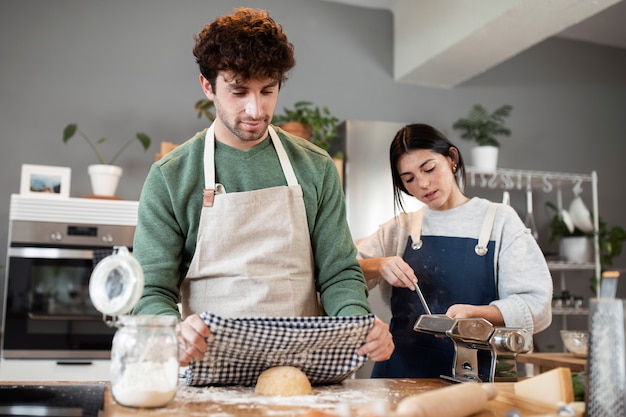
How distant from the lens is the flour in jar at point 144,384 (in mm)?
917

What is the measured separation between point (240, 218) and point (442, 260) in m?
0.64

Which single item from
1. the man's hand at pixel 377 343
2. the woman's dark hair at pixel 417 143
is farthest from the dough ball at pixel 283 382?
the woman's dark hair at pixel 417 143

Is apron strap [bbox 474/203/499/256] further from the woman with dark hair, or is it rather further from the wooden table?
the wooden table

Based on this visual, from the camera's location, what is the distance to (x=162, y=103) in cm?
346

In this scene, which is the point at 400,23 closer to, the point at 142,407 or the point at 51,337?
the point at 51,337

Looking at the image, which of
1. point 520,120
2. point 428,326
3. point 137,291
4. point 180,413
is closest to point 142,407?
point 180,413

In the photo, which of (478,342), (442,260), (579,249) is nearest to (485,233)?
(442,260)

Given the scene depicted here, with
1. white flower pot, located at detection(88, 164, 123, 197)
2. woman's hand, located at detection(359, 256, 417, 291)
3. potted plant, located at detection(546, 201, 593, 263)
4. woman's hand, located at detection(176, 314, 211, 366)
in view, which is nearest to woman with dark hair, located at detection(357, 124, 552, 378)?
woman's hand, located at detection(359, 256, 417, 291)

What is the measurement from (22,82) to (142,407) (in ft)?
9.01

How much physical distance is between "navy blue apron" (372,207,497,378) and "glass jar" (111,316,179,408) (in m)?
0.84

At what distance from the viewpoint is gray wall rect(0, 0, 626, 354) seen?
3.25 m

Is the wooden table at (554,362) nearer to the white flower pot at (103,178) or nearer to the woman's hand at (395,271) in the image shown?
the woman's hand at (395,271)

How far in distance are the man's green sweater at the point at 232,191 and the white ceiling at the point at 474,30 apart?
72.9 inches

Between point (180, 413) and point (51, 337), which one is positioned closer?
point (180, 413)
